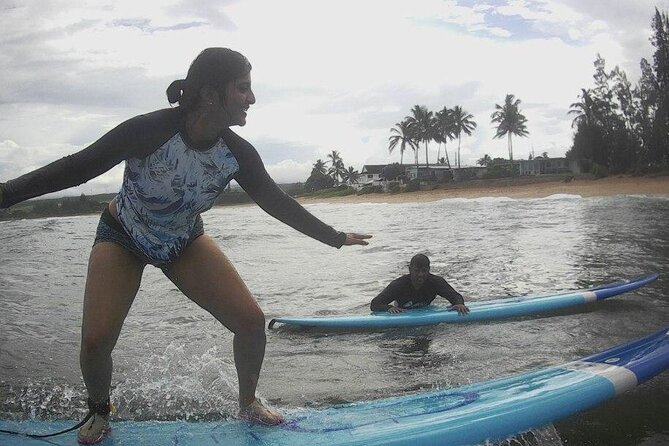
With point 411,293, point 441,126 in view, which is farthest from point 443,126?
point 411,293

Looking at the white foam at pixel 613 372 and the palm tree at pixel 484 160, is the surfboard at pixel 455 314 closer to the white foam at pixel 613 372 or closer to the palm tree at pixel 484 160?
the white foam at pixel 613 372

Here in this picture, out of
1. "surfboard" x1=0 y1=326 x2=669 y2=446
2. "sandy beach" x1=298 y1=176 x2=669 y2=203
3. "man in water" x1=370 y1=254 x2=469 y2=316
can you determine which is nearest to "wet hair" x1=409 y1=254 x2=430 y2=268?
"man in water" x1=370 y1=254 x2=469 y2=316

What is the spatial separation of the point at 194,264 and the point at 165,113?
0.82 meters

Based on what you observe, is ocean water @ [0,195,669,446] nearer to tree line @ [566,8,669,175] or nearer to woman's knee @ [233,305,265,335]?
woman's knee @ [233,305,265,335]

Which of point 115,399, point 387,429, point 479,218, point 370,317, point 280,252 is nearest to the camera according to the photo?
point 387,429

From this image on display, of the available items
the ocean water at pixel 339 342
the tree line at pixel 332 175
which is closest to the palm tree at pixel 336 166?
the tree line at pixel 332 175

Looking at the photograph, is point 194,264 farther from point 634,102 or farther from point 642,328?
point 634,102

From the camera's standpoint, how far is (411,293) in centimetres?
748

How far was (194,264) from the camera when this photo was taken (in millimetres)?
3213

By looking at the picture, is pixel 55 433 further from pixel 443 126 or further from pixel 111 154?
pixel 443 126

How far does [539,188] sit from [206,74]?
158 ft

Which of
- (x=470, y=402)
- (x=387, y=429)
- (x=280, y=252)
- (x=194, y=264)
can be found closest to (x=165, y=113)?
(x=194, y=264)

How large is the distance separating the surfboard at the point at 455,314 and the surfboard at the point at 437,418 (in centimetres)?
301

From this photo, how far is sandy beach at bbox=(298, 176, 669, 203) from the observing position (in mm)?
39562
